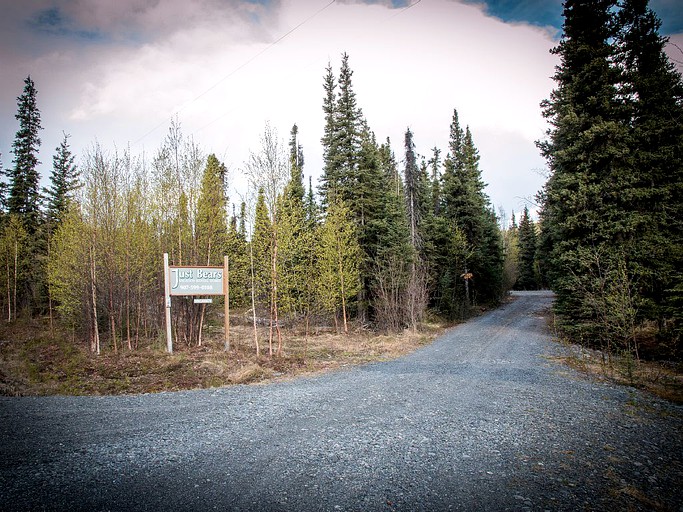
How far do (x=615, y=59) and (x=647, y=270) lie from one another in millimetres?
9174

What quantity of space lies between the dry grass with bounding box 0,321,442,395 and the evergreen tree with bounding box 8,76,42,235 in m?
16.4

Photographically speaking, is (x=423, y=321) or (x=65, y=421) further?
(x=423, y=321)

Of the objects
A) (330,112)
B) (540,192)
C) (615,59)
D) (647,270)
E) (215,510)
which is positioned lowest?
(215,510)

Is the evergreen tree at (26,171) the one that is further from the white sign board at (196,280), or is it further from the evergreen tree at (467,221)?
the evergreen tree at (467,221)

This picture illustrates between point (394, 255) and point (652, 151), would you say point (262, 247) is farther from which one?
point (652, 151)

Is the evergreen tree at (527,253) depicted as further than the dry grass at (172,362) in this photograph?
Yes

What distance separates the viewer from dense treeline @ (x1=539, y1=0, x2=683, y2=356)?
41.0ft

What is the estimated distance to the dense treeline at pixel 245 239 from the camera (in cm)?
1298

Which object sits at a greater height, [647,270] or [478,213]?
[478,213]

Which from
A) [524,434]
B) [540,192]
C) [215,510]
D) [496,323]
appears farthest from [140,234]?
[540,192]

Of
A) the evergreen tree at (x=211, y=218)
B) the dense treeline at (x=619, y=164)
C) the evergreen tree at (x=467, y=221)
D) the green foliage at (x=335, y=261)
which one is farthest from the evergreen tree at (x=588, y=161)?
the evergreen tree at (x=211, y=218)

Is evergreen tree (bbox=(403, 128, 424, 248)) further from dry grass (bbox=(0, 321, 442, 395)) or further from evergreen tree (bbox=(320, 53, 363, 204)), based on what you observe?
dry grass (bbox=(0, 321, 442, 395))

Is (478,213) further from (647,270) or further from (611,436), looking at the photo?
(611,436)

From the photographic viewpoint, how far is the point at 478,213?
29406 millimetres
